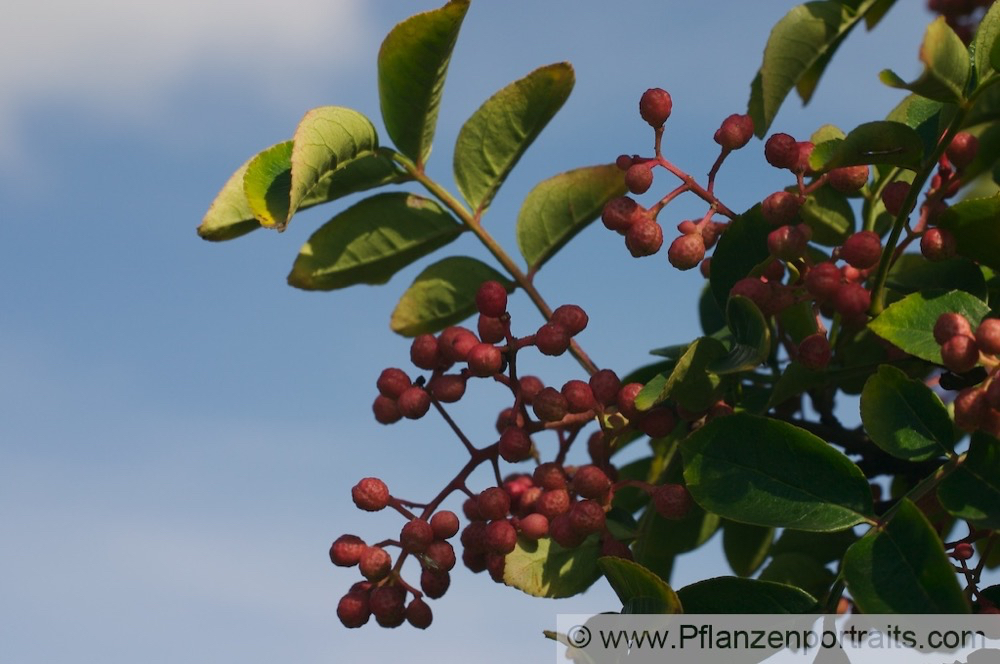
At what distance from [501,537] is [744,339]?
50 centimetres

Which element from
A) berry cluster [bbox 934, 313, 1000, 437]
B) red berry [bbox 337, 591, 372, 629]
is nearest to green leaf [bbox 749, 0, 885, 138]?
berry cluster [bbox 934, 313, 1000, 437]

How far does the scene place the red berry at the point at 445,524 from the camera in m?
2.01

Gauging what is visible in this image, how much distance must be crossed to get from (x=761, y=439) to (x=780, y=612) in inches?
9.9

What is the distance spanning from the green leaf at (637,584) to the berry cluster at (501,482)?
0.65 feet

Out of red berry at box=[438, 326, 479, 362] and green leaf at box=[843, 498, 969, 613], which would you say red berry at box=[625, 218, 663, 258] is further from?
green leaf at box=[843, 498, 969, 613]

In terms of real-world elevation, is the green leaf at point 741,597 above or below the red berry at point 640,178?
below

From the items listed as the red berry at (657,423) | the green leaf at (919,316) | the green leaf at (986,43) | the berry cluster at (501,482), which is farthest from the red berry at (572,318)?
the green leaf at (986,43)

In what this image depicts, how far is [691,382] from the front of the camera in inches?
74.1

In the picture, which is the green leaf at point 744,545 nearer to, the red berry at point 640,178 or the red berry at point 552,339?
the red berry at point 552,339

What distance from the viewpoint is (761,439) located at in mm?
1689

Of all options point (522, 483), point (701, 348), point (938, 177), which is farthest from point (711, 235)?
point (522, 483)

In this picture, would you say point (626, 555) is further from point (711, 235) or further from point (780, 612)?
point (711, 235)

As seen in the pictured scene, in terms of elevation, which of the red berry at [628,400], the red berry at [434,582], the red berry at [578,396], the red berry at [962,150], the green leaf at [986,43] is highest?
the red berry at [962,150]

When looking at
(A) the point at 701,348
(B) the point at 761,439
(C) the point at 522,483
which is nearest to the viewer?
(B) the point at 761,439
